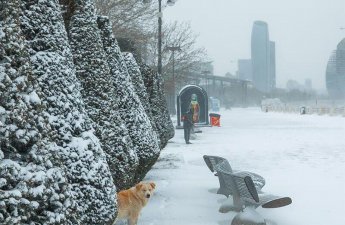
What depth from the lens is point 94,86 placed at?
6.09m

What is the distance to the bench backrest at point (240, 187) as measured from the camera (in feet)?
21.1

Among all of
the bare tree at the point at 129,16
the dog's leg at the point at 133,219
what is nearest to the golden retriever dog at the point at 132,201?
the dog's leg at the point at 133,219

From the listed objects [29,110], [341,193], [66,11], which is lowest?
[341,193]

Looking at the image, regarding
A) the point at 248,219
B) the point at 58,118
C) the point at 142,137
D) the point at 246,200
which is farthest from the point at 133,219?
the point at 58,118

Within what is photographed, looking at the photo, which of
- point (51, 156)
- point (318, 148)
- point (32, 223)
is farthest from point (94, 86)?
point (318, 148)

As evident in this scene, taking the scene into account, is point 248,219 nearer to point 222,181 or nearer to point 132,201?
point 222,181

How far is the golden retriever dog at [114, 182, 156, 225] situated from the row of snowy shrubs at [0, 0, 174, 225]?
0.23m

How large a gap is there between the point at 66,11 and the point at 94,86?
3.64ft

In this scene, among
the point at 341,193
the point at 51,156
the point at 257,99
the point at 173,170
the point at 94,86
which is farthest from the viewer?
the point at 257,99

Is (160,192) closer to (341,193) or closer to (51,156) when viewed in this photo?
(341,193)

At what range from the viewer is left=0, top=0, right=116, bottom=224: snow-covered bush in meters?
2.55

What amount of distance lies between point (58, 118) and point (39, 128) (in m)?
0.97

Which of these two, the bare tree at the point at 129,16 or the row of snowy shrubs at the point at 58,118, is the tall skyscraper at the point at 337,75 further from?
the row of snowy shrubs at the point at 58,118

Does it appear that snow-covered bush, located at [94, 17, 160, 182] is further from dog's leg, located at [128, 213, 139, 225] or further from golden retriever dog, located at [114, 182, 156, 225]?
dog's leg, located at [128, 213, 139, 225]
